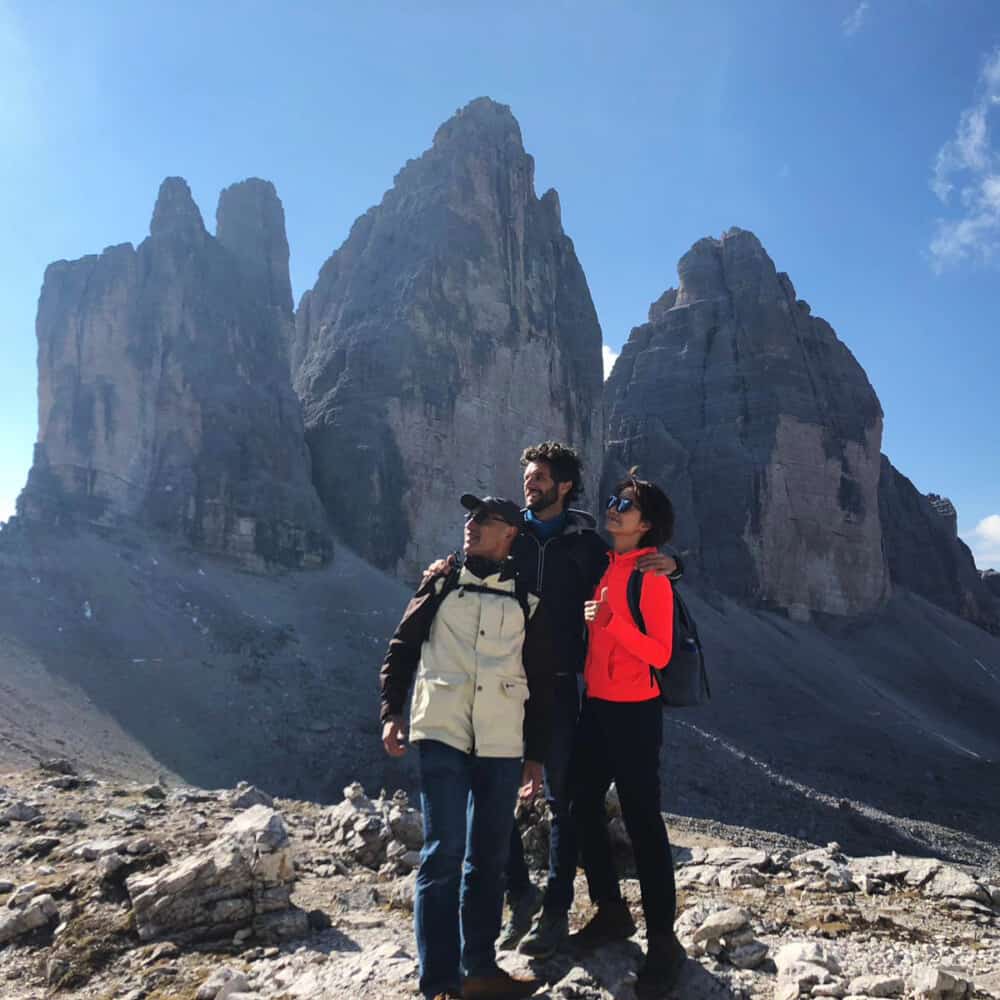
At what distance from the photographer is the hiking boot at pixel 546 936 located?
384cm

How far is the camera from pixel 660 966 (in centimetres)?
359

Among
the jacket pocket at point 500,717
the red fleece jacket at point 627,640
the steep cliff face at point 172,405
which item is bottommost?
the jacket pocket at point 500,717

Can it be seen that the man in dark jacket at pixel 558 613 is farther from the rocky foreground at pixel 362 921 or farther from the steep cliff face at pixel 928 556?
the steep cliff face at pixel 928 556

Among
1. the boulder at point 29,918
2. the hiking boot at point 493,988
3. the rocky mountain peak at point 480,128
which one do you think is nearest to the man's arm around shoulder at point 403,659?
the hiking boot at point 493,988

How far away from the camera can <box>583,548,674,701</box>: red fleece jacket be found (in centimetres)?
389

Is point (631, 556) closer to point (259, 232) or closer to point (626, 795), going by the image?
point (626, 795)

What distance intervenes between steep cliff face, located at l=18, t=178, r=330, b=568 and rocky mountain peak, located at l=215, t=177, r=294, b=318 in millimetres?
3202

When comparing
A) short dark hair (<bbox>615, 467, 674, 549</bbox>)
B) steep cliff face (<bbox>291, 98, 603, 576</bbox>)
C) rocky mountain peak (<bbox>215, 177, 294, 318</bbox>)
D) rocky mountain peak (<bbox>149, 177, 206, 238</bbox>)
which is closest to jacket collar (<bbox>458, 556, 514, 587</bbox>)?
short dark hair (<bbox>615, 467, 674, 549</bbox>)

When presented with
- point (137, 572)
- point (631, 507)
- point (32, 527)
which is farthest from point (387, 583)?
point (631, 507)

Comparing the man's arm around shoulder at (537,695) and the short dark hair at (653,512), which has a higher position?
the short dark hair at (653,512)

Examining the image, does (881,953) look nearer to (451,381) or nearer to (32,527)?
(32,527)

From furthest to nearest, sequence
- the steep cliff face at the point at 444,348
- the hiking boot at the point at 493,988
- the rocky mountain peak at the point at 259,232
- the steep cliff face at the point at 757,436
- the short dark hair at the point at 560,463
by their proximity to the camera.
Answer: the steep cliff face at the point at 757,436 → the rocky mountain peak at the point at 259,232 → the steep cliff face at the point at 444,348 → the short dark hair at the point at 560,463 → the hiking boot at the point at 493,988

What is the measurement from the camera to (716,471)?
55.5 meters

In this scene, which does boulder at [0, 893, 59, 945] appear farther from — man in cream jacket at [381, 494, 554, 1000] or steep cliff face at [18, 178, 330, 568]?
steep cliff face at [18, 178, 330, 568]
